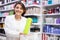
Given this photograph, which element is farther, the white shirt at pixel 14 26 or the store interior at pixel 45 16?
the store interior at pixel 45 16

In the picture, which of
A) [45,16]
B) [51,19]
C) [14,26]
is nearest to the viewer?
[14,26]

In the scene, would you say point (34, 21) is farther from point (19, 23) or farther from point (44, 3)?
point (19, 23)

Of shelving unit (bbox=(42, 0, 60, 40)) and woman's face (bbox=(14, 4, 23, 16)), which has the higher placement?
woman's face (bbox=(14, 4, 23, 16))

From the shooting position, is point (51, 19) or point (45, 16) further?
point (45, 16)

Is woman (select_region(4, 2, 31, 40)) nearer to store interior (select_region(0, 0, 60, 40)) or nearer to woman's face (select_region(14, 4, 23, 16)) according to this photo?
woman's face (select_region(14, 4, 23, 16))

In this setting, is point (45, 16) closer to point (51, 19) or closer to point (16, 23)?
point (51, 19)

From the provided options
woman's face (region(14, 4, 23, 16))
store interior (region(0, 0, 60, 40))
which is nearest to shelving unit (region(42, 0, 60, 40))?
store interior (region(0, 0, 60, 40))

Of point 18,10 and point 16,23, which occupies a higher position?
point 18,10

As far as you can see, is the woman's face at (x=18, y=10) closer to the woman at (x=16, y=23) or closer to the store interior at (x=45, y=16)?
the woman at (x=16, y=23)

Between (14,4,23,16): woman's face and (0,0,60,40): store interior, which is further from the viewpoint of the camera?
(0,0,60,40): store interior

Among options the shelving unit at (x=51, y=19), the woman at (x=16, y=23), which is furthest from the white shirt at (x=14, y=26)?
the shelving unit at (x=51, y=19)

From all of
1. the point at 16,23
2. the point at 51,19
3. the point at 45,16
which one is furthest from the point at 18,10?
the point at 45,16

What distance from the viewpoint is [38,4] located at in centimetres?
420

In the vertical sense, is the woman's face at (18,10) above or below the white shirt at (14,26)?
above
